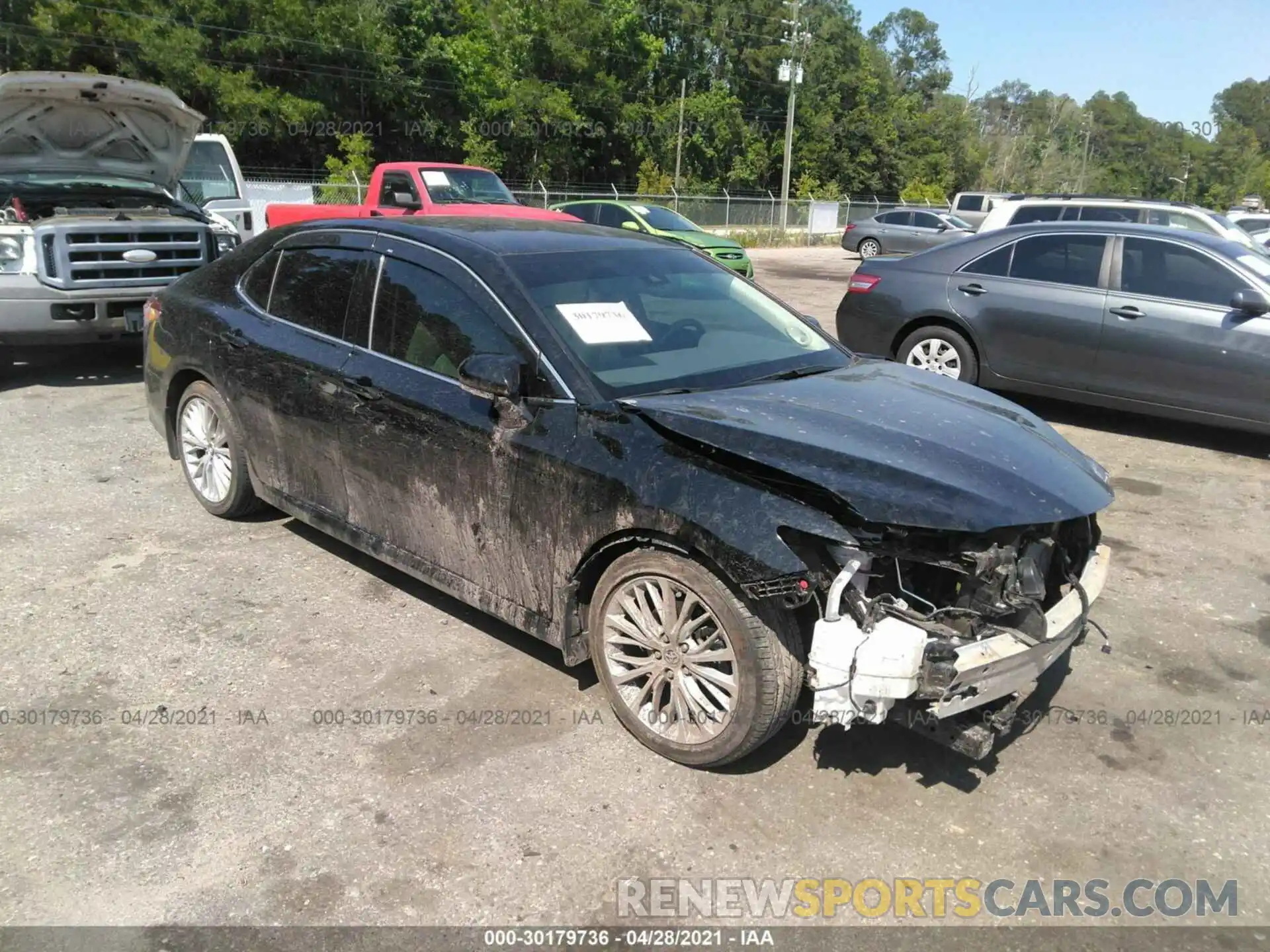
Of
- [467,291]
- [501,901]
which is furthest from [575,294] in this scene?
[501,901]

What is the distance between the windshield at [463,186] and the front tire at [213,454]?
8.69 m

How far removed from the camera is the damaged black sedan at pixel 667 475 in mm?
2850

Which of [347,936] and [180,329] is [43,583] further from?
[347,936]

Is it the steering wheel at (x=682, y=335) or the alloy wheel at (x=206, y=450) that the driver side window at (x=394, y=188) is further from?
the steering wheel at (x=682, y=335)

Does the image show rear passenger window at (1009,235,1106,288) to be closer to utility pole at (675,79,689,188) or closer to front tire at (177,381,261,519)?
front tire at (177,381,261,519)

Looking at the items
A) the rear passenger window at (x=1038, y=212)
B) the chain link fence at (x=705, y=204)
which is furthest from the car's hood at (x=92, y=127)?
the chain link fence at (x=705, y=204)

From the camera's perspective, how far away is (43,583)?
14.7 ft

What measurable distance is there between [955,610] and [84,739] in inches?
117

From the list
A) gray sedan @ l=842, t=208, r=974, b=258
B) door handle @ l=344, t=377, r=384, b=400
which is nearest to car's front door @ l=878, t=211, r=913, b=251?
gray sedan @ l=842, t=208, r=974, b=258

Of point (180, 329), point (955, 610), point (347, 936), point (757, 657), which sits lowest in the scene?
point (347, 936)

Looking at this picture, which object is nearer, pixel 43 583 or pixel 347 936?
pixel 347 936

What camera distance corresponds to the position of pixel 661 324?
387cm

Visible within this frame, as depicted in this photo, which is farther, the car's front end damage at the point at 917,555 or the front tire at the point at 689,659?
the front tire at the point at 689,659

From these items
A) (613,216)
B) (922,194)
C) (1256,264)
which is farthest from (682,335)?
(922,194)
